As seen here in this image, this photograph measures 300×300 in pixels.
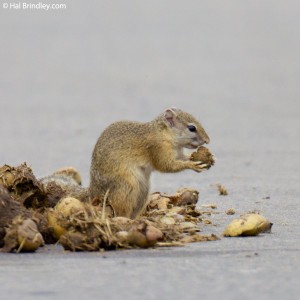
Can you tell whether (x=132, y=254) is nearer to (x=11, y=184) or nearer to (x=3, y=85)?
(x=11, y=184)

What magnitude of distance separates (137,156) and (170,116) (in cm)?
62

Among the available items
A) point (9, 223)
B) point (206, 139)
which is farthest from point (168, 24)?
point (9, 223)

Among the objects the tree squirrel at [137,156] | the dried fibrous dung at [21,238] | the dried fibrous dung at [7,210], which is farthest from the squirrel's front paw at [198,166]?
the dried fibrous dung at [21,238]

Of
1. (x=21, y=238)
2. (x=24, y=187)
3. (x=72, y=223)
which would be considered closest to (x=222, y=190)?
(x=24, y=187)

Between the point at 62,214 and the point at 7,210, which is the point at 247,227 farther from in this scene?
the point at 7,210

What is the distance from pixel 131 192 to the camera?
29.4ft

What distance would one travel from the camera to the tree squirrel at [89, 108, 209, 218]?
9.02m

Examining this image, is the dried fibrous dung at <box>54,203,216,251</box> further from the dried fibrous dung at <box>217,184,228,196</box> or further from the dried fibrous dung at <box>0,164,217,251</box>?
the dried fibrous dung at <box>217,184,228,196</box>

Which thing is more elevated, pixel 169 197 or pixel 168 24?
→ pixel 168 24

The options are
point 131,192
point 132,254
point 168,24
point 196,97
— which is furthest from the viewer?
point 168,24

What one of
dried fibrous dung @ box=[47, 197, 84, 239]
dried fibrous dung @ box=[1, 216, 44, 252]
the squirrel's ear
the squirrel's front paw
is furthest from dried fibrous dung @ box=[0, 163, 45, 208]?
the squirrel's ear

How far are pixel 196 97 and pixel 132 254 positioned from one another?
1378 cm

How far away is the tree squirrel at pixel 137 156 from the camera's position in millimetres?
9016

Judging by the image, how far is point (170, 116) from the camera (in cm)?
978
